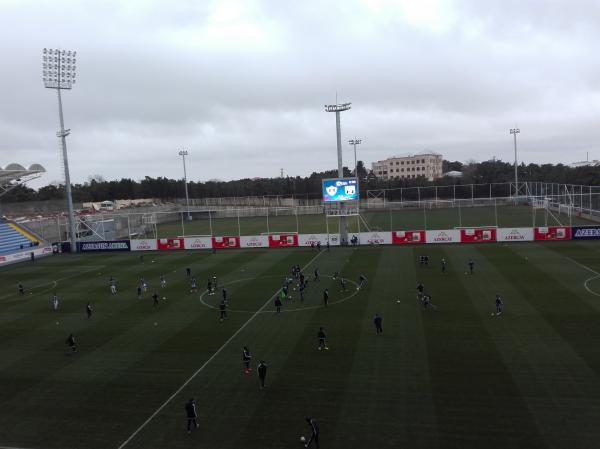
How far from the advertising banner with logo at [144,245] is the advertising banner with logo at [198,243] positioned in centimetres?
423

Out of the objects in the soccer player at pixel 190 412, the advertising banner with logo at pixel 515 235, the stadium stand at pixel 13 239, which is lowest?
the soccer player at pixel 190 412

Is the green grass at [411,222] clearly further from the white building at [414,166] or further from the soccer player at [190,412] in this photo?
the white building at [414,166]

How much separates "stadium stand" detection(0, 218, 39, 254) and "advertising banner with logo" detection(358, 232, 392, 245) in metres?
42.0

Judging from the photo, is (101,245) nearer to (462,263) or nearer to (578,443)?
(462,263)

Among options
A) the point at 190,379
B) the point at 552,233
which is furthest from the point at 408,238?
the point at 190,379

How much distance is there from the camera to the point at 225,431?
1432 cm

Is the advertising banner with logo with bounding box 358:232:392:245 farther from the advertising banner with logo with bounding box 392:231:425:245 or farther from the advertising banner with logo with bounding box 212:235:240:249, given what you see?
the advertising banner with logo with bounding box 212:235:240:249

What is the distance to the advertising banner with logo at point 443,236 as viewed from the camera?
51.1 meters

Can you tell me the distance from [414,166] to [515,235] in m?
122

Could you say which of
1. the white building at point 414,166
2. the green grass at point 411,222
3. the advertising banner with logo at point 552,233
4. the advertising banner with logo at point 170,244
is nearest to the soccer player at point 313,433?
the advertising banner with logo at point 552,233

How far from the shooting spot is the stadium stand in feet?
183

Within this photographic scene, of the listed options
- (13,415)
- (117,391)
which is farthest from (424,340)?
(13,415)

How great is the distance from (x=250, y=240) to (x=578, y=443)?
45930 millimetres

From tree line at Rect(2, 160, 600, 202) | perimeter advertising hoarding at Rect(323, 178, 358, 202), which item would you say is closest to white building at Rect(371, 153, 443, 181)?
tree line at Rect(2, 160, 600, 202)
